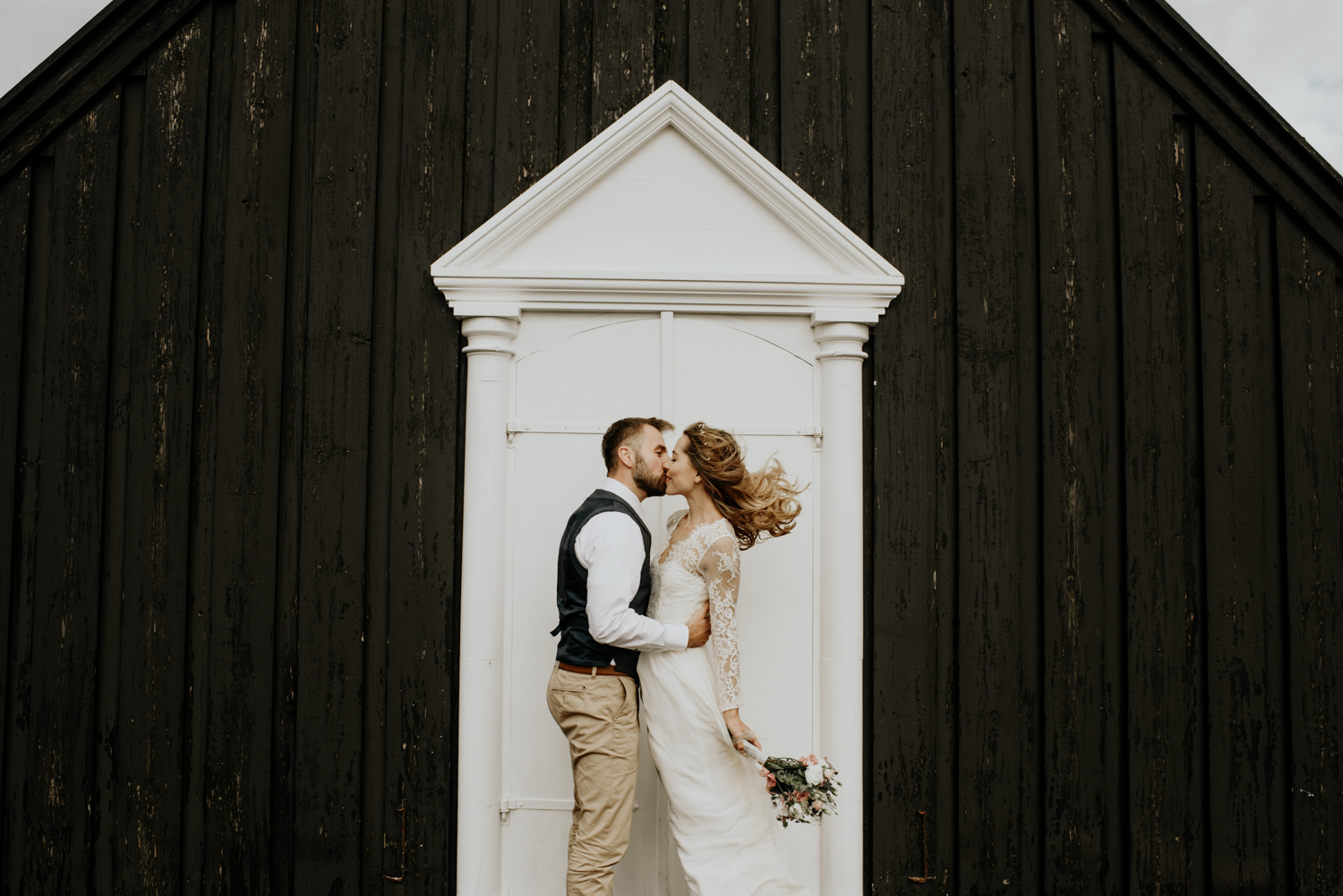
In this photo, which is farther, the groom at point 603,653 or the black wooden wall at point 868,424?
the black wooden wall at point 868,424

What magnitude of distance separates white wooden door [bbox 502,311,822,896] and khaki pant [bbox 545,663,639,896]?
0.43 m

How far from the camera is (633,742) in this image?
2889 mm

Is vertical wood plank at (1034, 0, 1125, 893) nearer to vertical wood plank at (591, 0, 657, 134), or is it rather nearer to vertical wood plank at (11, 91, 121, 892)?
vertical wood plank at (591, 0, 657, 134)

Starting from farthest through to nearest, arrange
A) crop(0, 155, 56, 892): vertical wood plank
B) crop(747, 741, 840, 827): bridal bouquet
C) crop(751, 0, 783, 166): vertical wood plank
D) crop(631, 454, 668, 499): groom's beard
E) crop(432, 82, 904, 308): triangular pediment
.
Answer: crop(751, 0, 783, 166): vertical wood plank < crop(432, 82, 904, 308): triangular pediment < crop(0, 155, 56, 892): vertical wood plank < crop(631, 454, 668, 499): groom's beard < crop(747, 741, 840, 827): bridal bouquet

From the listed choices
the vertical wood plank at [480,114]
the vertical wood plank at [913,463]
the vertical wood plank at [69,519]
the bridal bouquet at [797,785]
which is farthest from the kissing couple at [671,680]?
the vertical wood plank at [69,519]

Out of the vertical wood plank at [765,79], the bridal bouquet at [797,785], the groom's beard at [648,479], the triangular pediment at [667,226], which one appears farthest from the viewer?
the vertical wood plank at [765,79]

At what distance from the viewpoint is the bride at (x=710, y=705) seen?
285cm

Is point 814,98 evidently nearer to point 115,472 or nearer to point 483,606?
point 483,606

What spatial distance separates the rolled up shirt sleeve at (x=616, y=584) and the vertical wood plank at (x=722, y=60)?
5.92ft

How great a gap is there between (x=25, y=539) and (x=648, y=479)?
2.55 meters

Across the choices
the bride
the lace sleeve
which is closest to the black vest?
the bride

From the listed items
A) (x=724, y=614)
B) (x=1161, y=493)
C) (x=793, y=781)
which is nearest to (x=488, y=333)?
(x=724, y=614)

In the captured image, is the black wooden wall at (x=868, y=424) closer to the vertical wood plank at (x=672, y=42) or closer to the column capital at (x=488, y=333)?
the vertical wood plank at (x=672, y=42)

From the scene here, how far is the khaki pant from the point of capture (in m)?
2.82
